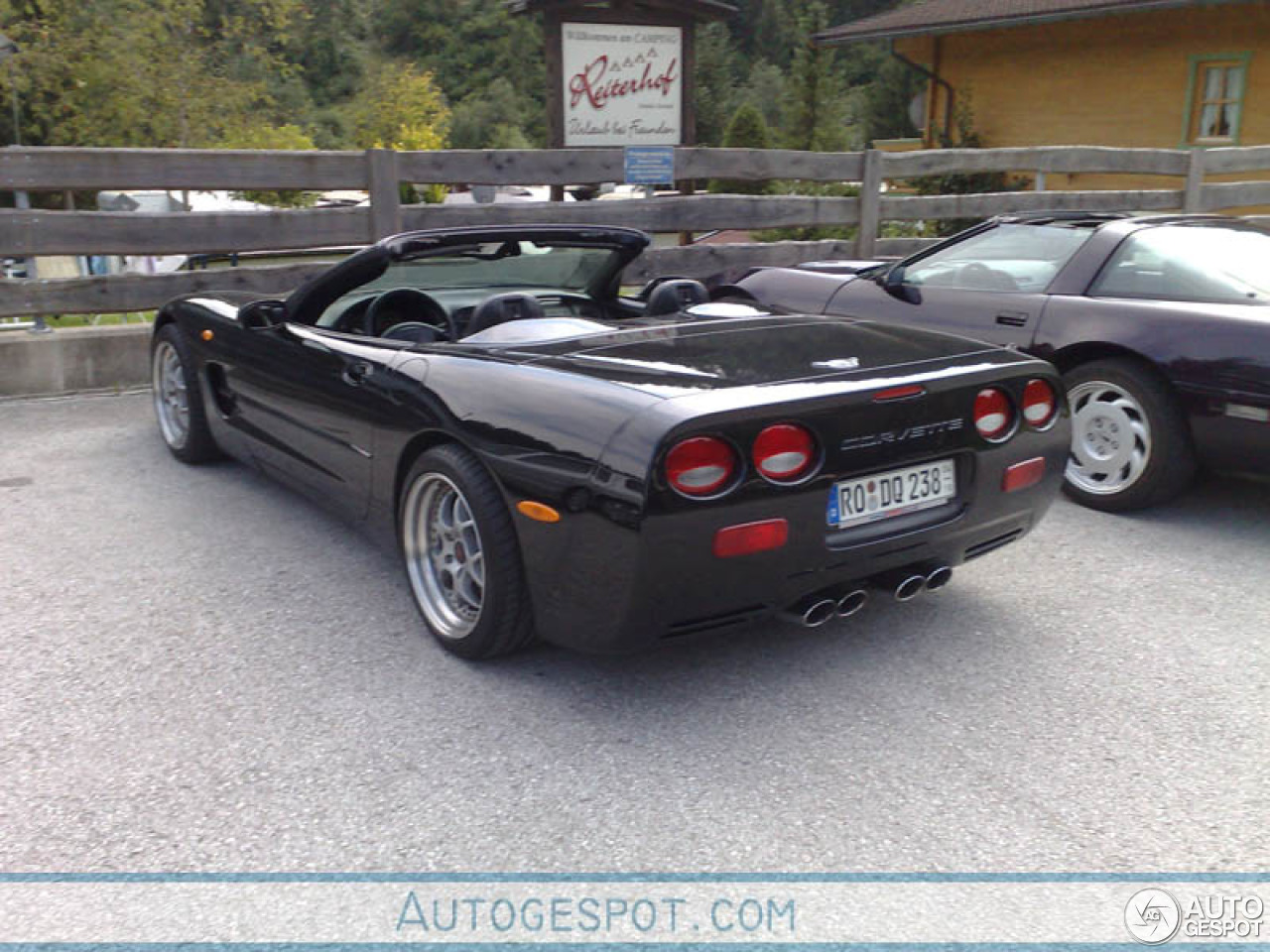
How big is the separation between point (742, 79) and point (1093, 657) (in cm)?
6399

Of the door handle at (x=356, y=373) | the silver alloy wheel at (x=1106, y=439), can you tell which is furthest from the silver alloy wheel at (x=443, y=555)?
the silver alloy wheel at (x=1106, y=439)

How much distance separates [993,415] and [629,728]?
1.41 m

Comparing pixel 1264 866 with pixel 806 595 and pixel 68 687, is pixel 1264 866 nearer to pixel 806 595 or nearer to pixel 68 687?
pixel 806 595

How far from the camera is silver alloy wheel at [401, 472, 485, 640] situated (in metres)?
3.30

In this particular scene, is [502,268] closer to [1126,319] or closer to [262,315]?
[262,315]

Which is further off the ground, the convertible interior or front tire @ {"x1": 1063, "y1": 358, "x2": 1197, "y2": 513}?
the convertible interior

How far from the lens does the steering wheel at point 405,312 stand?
3.98 m

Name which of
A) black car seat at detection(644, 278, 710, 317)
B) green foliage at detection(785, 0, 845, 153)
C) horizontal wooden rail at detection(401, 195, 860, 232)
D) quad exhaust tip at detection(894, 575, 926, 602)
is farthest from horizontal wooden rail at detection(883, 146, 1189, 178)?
green foliage at detection(785, 0, 845, 153)

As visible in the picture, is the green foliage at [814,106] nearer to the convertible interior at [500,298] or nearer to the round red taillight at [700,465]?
the convertible interior at [500,298]

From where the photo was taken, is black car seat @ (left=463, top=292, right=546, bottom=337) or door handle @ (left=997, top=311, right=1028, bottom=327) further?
door handle @ (left=997, top=311, right=1028, bottom=327)

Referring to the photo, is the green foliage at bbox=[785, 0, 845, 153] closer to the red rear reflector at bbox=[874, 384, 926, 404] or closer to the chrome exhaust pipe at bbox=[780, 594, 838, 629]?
the red rear reflector at bbox=[874, 384, 926, 404]

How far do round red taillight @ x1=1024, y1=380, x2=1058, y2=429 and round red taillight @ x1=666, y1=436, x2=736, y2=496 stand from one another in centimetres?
114

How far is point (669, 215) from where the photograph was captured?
332 inches

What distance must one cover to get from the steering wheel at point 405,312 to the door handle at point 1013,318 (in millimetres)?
2593
